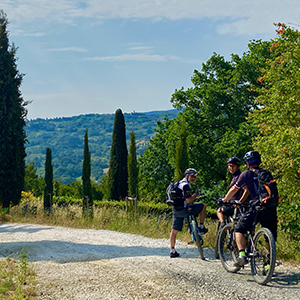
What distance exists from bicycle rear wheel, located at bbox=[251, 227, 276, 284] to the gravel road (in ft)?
0.51

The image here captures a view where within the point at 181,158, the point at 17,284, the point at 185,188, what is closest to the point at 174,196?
the point at 185,188

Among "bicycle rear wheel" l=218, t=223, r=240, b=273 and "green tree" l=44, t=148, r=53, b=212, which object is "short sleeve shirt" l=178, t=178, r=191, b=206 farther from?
"green tree" l=44, t=148, r=53, b=212

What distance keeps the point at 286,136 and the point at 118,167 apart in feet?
74.6

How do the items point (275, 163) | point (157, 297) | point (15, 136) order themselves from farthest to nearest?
point (15, 136), point (275, 163), point (157, 297)

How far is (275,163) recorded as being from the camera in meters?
8.33

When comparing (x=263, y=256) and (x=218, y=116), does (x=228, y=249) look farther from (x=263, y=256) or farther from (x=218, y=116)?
(x=218, y=116)

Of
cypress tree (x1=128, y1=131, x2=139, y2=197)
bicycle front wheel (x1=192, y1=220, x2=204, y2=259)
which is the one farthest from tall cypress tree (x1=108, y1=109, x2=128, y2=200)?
bicycle front wheel (x1=192, y1=220, x2=204, y2=259)

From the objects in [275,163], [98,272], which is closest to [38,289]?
[98,272]

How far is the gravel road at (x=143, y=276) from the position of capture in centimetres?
521

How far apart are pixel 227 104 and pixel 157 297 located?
75.9 ft

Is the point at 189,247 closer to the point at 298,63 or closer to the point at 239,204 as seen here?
the point at 239,204

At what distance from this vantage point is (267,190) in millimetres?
5766

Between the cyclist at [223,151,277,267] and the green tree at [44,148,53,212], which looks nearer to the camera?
the cyclist at [223,151,277,267]

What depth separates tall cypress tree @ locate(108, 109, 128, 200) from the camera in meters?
29.5
